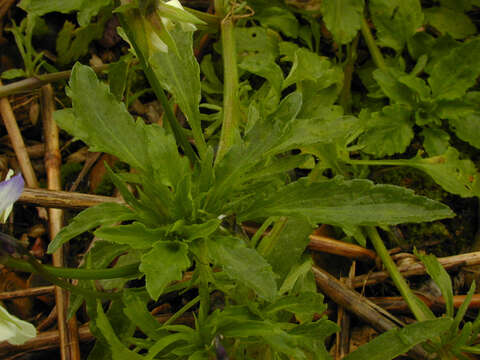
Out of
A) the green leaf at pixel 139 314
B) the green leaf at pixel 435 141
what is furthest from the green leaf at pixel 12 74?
the green leaf at pixel 435 141

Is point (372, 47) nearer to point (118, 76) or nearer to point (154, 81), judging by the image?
point (118, 76)

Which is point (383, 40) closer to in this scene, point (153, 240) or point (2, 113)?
point (153, 240)

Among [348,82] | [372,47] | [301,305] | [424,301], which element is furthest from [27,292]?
[372,47]

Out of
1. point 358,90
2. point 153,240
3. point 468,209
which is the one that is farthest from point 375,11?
point 153,240

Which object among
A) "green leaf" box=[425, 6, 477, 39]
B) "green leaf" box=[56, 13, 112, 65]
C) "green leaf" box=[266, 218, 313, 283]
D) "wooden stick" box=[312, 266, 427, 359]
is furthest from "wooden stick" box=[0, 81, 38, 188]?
"green leaf" box=[425, 6, 477, 39]

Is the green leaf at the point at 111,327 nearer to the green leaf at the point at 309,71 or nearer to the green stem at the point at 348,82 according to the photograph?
the green leaf at the point at 309,71
